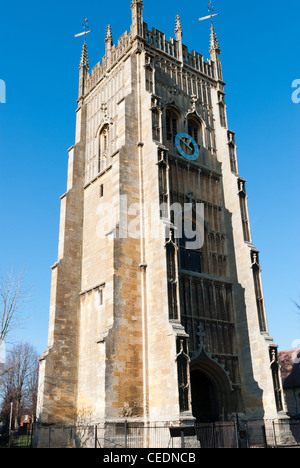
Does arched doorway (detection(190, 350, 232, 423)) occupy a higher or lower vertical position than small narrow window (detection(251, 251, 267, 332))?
lower

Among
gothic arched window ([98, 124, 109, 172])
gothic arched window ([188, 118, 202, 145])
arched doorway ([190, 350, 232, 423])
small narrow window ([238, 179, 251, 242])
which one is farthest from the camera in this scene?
gothic arched window ([188, 118, 202, 145])

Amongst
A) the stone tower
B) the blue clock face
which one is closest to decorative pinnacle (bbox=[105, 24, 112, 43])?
the stone tower

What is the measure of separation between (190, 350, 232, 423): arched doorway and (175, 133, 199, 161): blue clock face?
1163cm

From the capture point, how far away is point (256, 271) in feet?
78.7

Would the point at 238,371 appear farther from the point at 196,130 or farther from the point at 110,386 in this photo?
the point at 196,130

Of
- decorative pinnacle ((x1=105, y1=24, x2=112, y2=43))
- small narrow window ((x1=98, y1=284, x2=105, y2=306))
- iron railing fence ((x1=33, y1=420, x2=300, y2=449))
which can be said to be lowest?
iron railing fence ((x1=33, y1=420, x2=300, y2=449))

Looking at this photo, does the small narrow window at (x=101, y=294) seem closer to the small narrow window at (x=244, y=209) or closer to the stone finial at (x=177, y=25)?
the small narrow window at (x=244, y=209)

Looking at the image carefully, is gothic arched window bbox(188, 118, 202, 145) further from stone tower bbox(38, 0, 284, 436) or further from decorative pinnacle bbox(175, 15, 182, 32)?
decorative pinnacle bbox(175, 15, 182, 32)

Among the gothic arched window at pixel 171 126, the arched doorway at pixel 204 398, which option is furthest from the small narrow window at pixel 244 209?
the arched doorway at pixel 204 398

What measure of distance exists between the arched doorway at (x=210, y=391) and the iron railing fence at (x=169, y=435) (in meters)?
1.27

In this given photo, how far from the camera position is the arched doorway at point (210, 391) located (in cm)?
2162

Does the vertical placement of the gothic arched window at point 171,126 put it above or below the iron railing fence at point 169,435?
above

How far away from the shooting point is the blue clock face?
26.5 metres

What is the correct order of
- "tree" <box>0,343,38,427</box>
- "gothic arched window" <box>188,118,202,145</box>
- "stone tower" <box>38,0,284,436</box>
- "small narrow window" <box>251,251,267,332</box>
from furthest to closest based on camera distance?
"tree" <box>0,343,38,427</box> → "gothic arched window" <box>188,118,202,145</box> → "small narrow window" <box>251,251,267,332</box> → "stone tower" <box>38,0,284,436</box>
